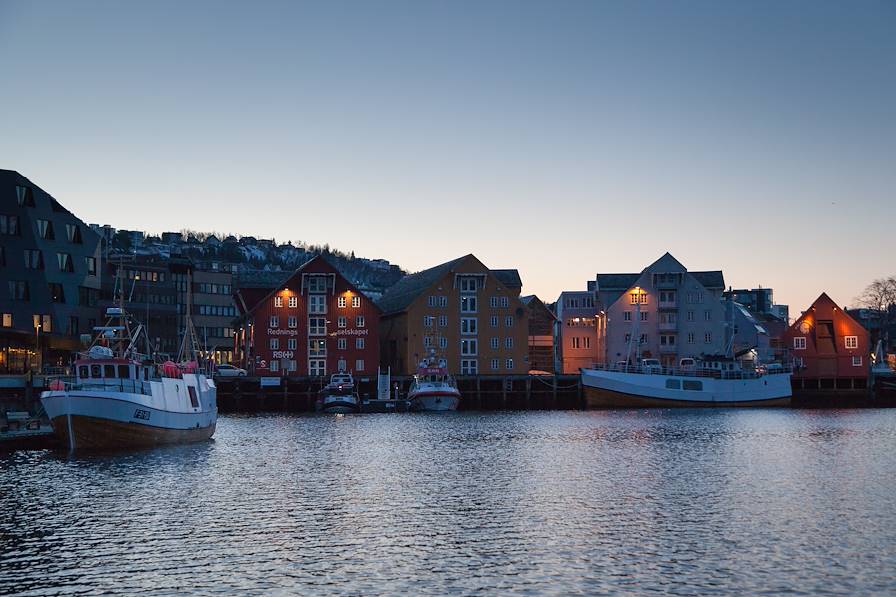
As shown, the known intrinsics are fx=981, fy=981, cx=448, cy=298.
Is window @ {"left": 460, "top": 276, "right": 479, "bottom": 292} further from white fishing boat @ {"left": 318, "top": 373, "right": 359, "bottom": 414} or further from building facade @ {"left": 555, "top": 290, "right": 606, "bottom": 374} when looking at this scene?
building facade @ {"left": 555, "top": 290, "right": 606, "bottom": 374}

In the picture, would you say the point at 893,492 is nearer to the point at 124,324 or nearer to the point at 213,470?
the point at 213,470

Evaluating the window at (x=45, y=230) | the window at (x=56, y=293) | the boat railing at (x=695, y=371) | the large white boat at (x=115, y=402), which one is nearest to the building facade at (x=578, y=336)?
the boat railing at (x=695, y=371)

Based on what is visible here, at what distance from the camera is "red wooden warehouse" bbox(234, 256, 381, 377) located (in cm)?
11488

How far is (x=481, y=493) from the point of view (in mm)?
43000

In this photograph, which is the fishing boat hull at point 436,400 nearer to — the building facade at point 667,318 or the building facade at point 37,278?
the building facade at point 667,318

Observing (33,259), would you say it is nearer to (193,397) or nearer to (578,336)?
(193,397)

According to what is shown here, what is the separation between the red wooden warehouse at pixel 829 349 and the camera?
414 ft

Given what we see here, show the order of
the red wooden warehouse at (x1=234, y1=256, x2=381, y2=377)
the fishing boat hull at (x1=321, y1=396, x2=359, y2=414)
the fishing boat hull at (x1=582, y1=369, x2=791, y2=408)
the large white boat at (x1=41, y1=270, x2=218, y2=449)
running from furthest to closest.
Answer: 1. the red wooden warehouse at (x1=234, y1=256, x2=381, y2=377)
2. the fishing boat hull at (x1=582, y1=369, x2=791, y2=408)
3. the fishing boat hull at (x1=321, y1=396, x2=359, y2=414)
4. the large white boat at (x1=41, y1=270, x2=218, y2=449)

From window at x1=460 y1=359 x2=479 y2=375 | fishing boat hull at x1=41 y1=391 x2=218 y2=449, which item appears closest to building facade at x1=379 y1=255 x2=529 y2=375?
window at x1=460 y1=359 x2=479 y2=375

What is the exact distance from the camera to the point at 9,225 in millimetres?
94812

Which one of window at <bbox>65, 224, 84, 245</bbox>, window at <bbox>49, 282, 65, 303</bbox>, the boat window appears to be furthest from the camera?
window at <bbox>65, 224, 84, 245</bbox>

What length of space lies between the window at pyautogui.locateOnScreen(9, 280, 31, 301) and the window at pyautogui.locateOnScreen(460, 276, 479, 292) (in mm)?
49361

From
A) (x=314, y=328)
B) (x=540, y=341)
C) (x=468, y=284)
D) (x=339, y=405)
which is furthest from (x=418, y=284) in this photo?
(x=339, y=405)

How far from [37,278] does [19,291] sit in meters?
2.63
